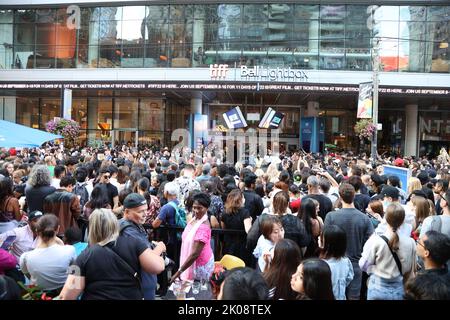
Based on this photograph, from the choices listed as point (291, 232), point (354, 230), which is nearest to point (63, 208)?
point (291, 232)

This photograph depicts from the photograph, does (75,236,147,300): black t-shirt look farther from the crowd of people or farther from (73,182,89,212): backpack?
(73,182,89,212): backpack

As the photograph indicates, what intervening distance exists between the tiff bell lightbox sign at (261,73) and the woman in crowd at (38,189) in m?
21.2

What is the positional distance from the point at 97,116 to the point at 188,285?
106 ft

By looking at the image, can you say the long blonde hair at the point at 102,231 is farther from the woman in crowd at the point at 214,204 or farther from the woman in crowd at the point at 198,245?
the woman in crowd at the point at 214,204

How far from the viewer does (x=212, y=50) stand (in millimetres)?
28328

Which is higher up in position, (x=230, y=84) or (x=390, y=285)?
(x=230, y=84)

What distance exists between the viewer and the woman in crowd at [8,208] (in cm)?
578

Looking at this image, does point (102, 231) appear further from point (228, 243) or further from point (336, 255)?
point (228, 243)

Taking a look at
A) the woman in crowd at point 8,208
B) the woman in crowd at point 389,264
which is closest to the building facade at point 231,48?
the woman in crowd at point 8,208

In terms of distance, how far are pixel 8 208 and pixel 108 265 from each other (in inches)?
124

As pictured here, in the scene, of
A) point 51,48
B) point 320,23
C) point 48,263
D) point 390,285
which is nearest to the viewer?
point 48,263

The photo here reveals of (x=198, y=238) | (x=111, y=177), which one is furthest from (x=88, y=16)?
(x=198, y=238)

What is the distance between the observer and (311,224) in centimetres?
567

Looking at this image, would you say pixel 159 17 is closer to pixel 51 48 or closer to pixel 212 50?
pixel 212 50
